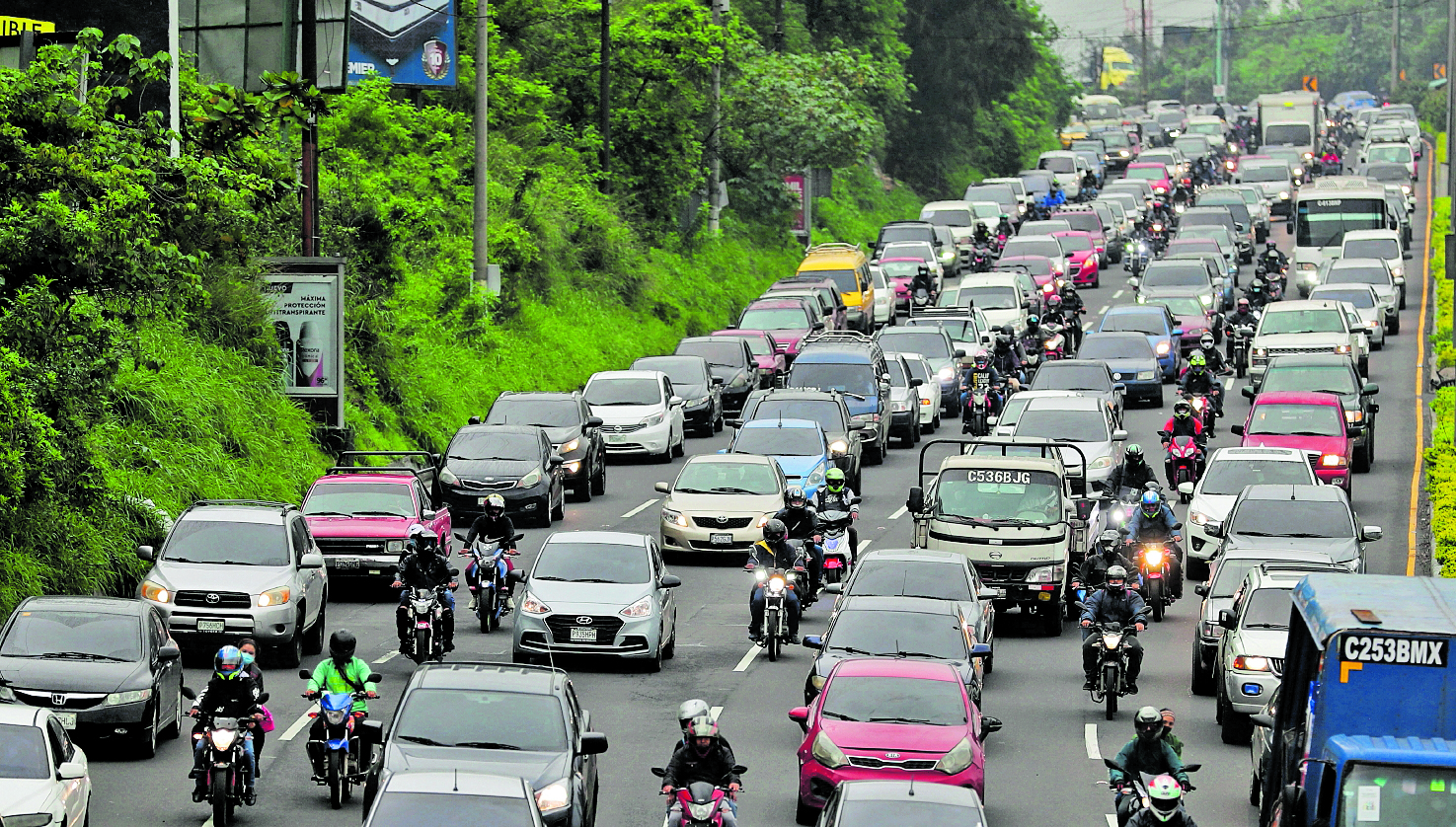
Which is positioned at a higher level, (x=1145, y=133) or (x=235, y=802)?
(x=1145, y=133)

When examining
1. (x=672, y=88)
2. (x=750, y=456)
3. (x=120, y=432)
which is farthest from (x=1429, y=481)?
(x=672, y=88)

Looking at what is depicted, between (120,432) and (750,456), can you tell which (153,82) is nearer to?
(120,432)

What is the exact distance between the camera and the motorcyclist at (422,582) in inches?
900

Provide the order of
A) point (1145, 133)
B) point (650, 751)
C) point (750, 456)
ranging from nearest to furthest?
point (650, 751)
point (750, 456)
point (1145, 133)

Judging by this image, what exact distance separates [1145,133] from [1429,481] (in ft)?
281

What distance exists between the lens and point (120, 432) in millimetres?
27406

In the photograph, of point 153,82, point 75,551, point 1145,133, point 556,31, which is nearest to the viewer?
point 75,551

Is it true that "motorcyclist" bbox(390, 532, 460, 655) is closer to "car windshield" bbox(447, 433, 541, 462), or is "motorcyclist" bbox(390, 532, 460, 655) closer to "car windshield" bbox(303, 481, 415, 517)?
"car windshield" bbox(303, 481, 415, 517)

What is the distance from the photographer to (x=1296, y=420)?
33.7 meters

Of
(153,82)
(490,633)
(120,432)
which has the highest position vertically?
(153,82)

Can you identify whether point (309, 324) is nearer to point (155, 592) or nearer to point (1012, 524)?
point (155, 592)

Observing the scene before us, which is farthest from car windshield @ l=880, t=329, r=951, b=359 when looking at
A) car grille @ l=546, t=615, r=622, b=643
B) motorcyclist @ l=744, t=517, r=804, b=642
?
car grille @ l=546, t=615, r=622, b=643

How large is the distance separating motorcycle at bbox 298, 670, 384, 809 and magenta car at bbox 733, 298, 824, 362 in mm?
31512

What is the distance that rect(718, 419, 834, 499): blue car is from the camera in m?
33.1
